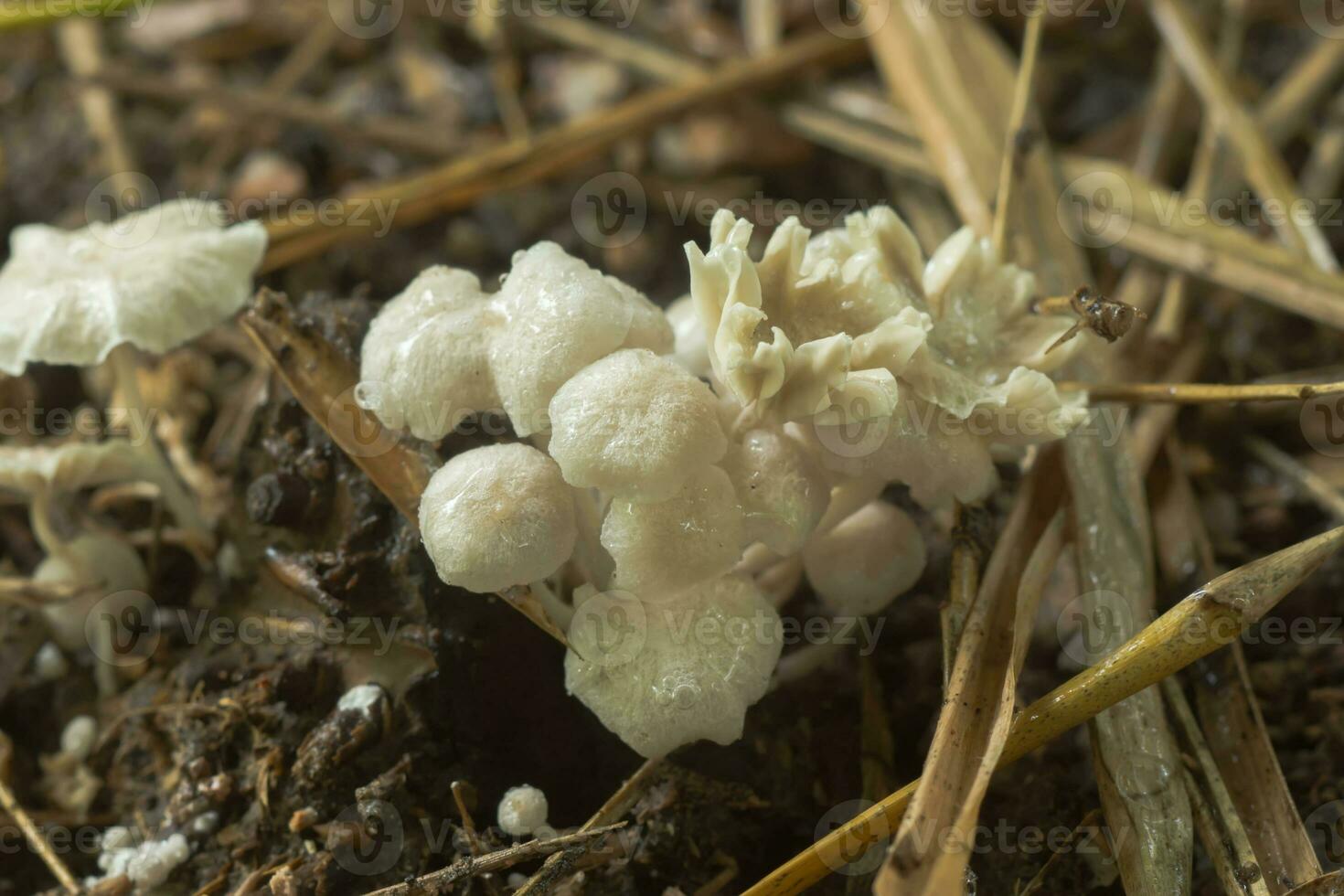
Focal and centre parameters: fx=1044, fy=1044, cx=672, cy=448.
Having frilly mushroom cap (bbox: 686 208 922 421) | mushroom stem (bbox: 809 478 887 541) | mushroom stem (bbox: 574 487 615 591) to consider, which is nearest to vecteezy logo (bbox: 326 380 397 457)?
mushroom stem (bbox: 574 487 615 591)

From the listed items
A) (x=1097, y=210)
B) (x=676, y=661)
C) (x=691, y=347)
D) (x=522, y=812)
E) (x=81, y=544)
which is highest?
(x=691, y=347)

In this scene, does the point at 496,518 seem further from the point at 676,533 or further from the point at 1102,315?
the point at 1102,315

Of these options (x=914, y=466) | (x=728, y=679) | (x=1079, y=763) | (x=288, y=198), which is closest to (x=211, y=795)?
(x=728, y=679)

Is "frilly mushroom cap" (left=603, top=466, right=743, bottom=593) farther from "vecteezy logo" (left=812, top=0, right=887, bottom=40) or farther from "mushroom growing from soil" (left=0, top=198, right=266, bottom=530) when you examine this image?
"vecteezy logo" (left=812, top=0, right=887, bottom=40)

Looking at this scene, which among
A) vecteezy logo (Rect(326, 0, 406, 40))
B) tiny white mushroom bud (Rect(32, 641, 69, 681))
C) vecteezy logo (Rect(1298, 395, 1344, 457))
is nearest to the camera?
tiny white mushroom bud (Rect(32, 641, 69, 681))

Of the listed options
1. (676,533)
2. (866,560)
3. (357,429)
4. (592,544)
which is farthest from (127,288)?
(866,560)

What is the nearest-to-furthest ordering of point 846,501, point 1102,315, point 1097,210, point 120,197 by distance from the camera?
point 1102,315, point 846,501, point 1097,210, point 120,197

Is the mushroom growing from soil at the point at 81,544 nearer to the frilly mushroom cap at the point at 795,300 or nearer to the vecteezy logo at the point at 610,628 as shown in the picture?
the vecteezy logo at the point at 610,628

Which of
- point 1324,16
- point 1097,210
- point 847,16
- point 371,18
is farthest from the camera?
point 371,18
